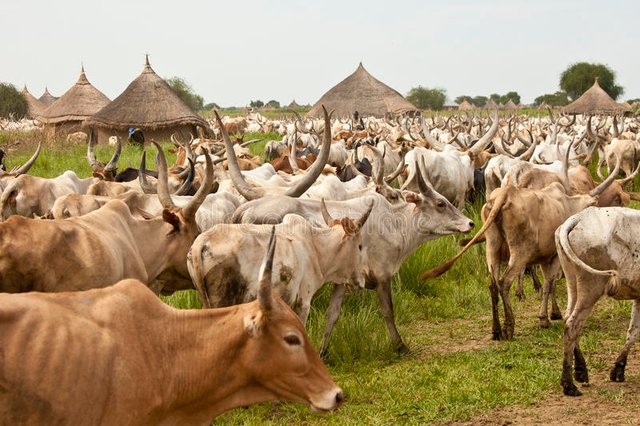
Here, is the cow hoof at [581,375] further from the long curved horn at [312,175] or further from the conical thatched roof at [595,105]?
the conical thatched roof at [595,105]

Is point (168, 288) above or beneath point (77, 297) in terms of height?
beneath

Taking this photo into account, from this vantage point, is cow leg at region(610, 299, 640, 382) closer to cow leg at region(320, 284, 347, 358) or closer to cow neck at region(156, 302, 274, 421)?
cow leg at region(320, 284, 347, 358)

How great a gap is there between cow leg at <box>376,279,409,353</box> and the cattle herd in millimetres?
14

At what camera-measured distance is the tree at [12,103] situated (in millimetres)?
52625

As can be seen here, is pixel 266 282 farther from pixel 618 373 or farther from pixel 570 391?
pixel 618 373

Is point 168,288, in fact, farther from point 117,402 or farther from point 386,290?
point 117,402

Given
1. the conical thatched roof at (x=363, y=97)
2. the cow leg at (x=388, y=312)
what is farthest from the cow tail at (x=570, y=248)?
the conical thatched roof at (x=363, y=97)

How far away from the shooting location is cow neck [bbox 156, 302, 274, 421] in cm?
369

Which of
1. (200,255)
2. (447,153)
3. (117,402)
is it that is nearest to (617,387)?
(200,255)

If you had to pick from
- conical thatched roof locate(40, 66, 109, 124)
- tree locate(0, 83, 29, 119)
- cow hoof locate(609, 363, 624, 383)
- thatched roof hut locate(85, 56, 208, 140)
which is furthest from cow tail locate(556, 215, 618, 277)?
tree locate(0, 83, 29, 119)

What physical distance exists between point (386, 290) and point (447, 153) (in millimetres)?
6977

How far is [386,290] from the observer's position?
24.0ft

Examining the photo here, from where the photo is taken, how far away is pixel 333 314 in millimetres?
→ 7074

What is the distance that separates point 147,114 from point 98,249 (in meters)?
21.3
